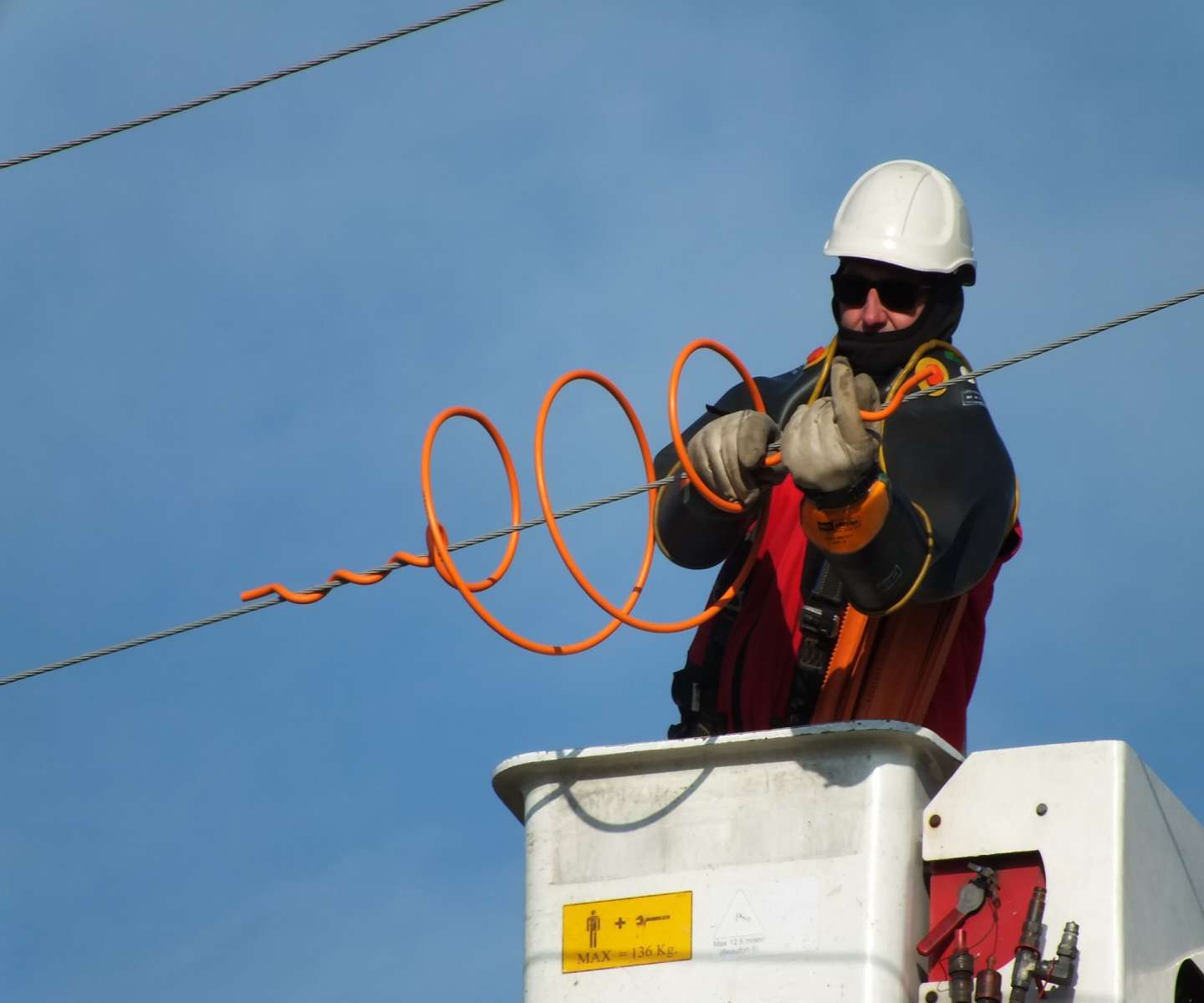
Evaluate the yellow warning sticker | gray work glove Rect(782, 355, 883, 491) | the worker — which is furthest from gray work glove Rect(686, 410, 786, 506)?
the yellow warning sticker

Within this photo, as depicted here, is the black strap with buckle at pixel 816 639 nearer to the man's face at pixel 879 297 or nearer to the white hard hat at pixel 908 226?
the man's face at pixel 879 297

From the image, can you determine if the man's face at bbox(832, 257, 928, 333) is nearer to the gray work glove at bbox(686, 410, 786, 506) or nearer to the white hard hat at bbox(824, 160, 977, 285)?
the white hard hat at bbox(824, 160, 977, 285)

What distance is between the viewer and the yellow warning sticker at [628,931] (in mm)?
4332

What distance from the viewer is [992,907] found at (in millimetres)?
4188

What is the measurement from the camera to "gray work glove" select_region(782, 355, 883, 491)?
449cm

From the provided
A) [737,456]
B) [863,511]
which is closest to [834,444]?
[863,511]

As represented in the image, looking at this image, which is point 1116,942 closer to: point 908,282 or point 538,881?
point 538,881

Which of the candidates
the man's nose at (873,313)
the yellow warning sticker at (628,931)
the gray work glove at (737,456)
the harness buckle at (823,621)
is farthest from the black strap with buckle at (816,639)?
the yellow warning sticker at (628,931)

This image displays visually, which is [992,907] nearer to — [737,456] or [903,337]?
[737,456]

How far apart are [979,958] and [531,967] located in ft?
2.93

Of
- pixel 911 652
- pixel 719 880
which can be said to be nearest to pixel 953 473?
pixel 911 652

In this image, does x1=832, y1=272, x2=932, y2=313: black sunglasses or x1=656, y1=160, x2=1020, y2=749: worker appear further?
x1=832, y1=272, x2=932, y2=313: black sunglasses

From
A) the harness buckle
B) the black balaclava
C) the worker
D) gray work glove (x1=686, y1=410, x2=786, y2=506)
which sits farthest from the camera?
the black balaclava

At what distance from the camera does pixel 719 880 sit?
4.34 m
